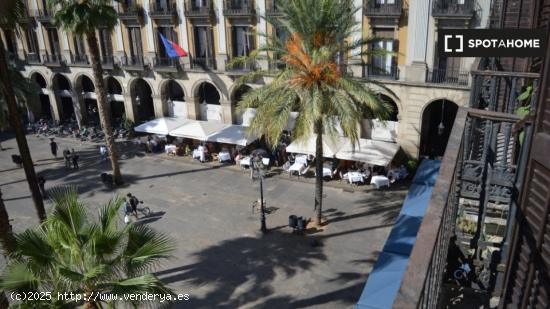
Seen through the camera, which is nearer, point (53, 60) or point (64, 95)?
point (53, 60)

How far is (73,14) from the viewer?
21016mm

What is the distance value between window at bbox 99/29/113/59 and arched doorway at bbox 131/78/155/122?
274 cm

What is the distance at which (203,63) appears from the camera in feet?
97.6

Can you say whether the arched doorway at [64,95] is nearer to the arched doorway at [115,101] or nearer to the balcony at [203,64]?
the arched doorway at [115,101]

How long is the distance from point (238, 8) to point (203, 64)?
14.4ft

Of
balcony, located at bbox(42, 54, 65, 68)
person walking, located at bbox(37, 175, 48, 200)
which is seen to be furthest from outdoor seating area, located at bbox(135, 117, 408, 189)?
balcony, located at bbox(42, 54, 65, 68)

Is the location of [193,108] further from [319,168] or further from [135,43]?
[319,168]

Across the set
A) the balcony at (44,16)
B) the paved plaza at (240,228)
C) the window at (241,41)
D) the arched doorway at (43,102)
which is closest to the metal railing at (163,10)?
the window at (241,41)

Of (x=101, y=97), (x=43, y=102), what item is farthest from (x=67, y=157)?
(x=43, y=102)

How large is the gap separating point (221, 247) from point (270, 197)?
5.14 meters

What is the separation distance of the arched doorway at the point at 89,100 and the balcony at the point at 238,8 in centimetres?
1552

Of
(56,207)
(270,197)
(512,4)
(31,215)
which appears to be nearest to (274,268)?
(270,197)

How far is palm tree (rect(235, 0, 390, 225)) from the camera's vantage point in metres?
17.2

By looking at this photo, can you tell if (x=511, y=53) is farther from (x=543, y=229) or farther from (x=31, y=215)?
(x=31, y=215)
